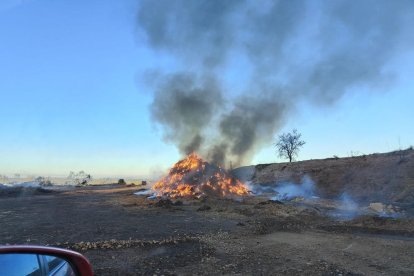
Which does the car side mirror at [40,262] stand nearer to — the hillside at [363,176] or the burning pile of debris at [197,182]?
the hillside at [363,176]

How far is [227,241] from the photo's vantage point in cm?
1203

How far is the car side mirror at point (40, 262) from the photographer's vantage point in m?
2.89

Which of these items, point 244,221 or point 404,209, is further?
point 404,209

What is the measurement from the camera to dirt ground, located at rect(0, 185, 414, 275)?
900 cm

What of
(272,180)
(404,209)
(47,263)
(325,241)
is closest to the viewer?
(47,263)

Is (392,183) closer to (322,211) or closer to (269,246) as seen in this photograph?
(322,211)

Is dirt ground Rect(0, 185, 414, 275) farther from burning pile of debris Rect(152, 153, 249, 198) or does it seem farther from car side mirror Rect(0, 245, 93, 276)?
burning pile of debris Rect(152, 153, 249, 198)

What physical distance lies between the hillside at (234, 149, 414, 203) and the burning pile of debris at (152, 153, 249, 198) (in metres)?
7.39

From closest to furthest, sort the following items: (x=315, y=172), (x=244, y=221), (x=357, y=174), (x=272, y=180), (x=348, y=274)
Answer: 1. (x=348, y=274)
2. (x=244, y=221)
3. (x=357, y=174)
4. (x=315, y=172)
5. (x=272, y=180)

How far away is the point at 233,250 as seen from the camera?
10.7m

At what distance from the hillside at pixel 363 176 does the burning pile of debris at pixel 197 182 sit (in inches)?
291

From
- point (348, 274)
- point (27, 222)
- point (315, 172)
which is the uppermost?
point (315, 172)

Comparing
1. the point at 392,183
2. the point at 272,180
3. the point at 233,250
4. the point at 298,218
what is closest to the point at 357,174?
the point at 392,183

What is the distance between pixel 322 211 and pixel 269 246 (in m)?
10.7
